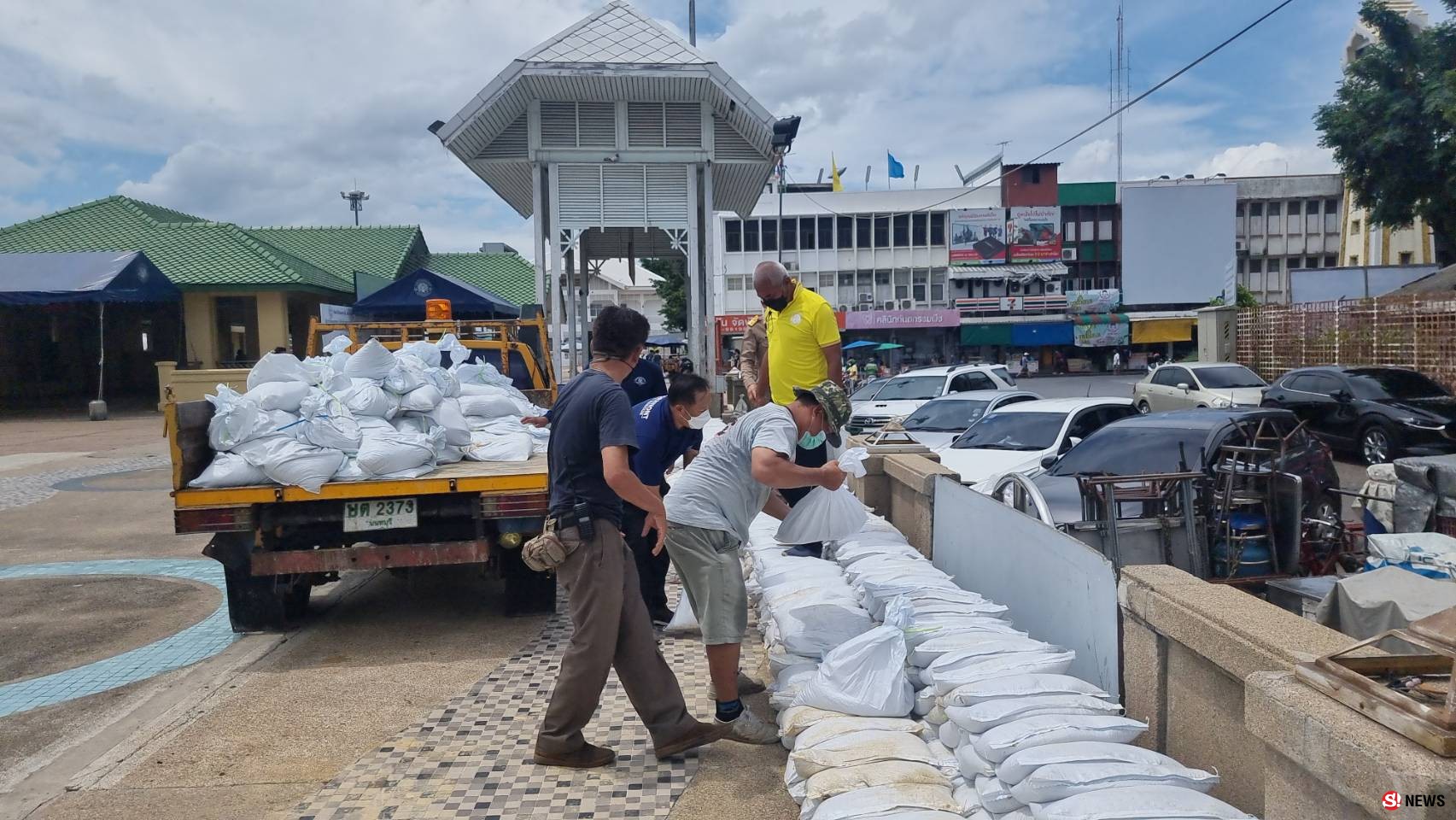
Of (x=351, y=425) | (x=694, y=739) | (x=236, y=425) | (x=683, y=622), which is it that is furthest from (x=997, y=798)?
(x=236, y=425)

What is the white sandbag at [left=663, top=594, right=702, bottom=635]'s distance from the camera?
588 cm

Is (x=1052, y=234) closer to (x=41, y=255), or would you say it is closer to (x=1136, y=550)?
(x=41, y=255)

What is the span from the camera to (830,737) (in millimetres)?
3514

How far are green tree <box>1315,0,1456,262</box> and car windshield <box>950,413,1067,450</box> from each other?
64.7 ft

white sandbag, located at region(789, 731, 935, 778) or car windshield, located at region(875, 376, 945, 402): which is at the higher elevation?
car windshield, located at region(875, 376, 945, 402)

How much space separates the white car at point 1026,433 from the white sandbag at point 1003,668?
203 inches

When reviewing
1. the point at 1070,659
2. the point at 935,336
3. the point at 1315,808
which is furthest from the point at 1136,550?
the point at 935,336

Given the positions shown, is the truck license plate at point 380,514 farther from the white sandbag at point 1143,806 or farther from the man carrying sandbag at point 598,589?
the white sandbag at point 1143,806

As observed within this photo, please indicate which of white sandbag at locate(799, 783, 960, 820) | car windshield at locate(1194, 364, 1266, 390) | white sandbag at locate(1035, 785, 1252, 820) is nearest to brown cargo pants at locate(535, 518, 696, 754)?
white sandbag at locate(799, 783, 960, 820)

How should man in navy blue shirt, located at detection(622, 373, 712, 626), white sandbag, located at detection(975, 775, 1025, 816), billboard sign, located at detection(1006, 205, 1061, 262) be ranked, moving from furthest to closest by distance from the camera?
billboard sign, located at detection(1006, 205, 1061, 262) < man in navy blue shirt, located at detection(622, 373, 712, 626) < white sandbag, located at detection(975, 775, 1025, 816)

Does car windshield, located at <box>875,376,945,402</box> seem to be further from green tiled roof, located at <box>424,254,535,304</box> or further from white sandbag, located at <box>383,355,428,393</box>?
green tiled roof, located at <box>424,254,535,304</box>

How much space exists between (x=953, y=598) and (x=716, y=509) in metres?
1.10

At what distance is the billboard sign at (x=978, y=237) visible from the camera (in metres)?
49.8

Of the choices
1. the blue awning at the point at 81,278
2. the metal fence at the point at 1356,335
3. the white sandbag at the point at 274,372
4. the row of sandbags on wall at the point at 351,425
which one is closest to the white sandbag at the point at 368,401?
the row of sandbags on wall at the point at 351,425
